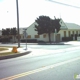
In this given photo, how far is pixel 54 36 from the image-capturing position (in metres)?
61.1

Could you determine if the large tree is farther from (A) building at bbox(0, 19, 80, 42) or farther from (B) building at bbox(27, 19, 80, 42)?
(B) building at bbox(27, 19, 80, 42)

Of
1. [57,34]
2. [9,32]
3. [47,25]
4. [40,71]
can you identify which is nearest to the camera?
[40,71]

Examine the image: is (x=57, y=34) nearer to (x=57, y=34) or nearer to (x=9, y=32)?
(x=57, y=34)

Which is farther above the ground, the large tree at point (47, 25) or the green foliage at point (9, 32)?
the large tree at point (47, 25)

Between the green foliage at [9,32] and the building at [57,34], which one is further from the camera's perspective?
the green foliage at [9,32]

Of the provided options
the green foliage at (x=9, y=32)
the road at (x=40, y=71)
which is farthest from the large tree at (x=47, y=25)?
the road at (x=40, y=71)

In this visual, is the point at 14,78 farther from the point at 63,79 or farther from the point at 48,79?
the point at 63,79

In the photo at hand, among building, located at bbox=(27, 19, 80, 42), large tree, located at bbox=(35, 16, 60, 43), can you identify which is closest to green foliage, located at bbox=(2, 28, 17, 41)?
building, located at bbox=(27, 19, 80, 42)

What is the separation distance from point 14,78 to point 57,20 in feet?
158

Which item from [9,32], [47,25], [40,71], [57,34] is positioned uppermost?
[47,25]

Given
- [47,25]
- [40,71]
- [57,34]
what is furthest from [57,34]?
[40,71]

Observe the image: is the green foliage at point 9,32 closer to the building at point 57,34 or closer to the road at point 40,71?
the building at point 57,34

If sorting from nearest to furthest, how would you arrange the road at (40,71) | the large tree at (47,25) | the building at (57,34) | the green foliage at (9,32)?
the road at (40,71) < the large tree at (47,25) < the building at (57,34) < the green foliage at (9,32)

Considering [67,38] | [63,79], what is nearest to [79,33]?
[67,38]
